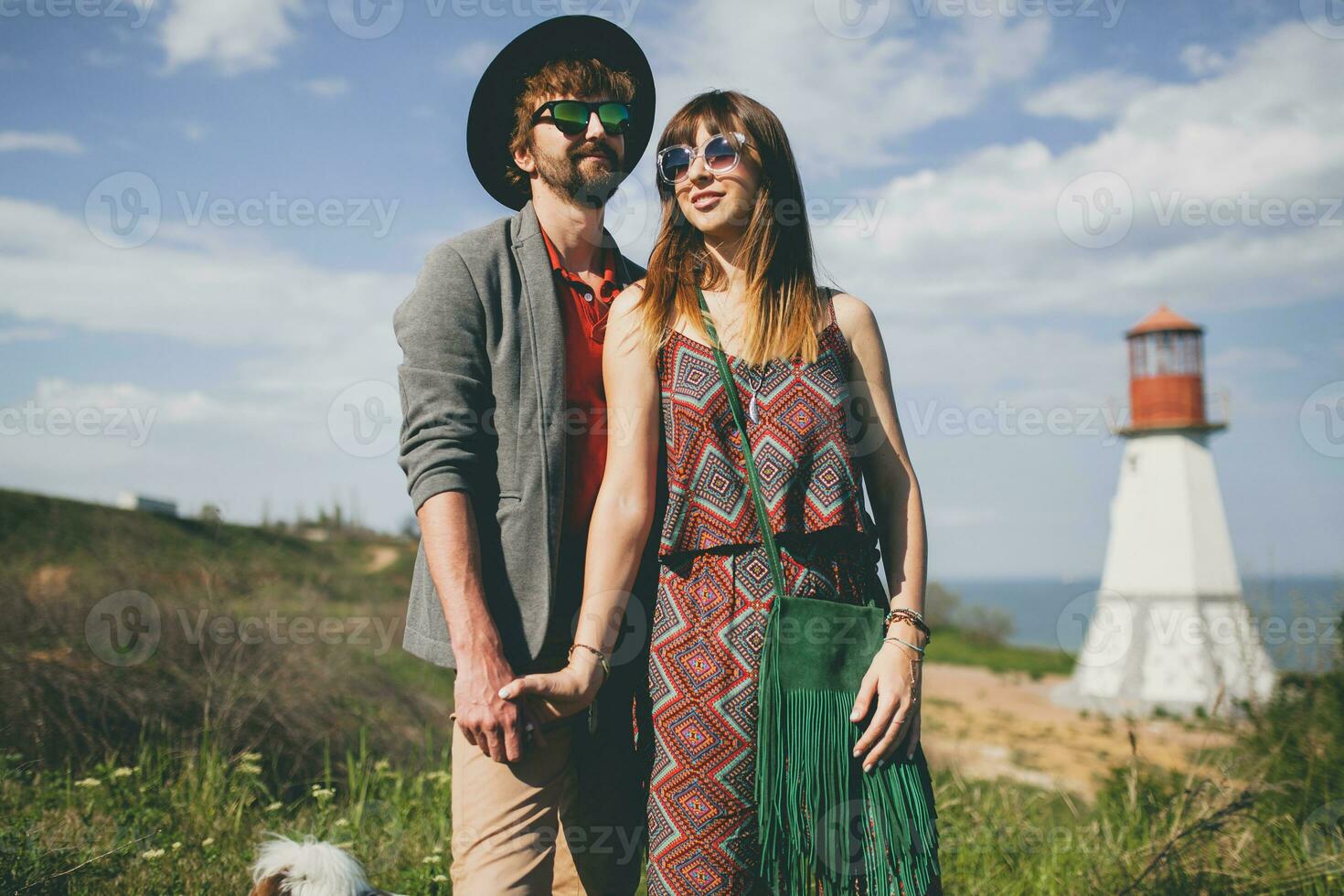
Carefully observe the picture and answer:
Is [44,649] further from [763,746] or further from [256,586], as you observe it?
[763,746]

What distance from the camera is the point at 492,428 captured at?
2273 mm

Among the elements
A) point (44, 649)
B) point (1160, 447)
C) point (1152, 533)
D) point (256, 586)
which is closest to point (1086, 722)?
point (1152, 533)

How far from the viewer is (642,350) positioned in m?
2.21

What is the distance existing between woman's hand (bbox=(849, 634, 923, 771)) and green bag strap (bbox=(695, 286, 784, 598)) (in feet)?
0.89

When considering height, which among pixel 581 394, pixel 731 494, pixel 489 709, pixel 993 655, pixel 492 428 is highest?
pixel 581 394

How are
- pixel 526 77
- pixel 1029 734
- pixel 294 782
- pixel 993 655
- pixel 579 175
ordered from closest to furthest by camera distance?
pixel 579 175, pixel 526 77, pixel 294 782, pixel 1029 734, pixel 993 655

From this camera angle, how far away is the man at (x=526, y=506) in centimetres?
213

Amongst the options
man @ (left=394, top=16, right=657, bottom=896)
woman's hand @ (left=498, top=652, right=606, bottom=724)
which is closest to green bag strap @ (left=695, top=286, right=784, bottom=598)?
man @ (left=394, top=16, right=657, bottom=896)

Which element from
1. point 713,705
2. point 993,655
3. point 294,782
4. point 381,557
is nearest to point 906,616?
point 713,705

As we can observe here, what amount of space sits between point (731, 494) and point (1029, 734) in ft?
55.8

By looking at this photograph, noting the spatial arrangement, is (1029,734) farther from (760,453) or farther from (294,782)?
(760,453)

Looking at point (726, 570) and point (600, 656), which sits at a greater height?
point (726, 570)

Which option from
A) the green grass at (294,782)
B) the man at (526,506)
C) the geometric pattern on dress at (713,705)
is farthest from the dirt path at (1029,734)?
the geometric pattern on dress at (713,705)

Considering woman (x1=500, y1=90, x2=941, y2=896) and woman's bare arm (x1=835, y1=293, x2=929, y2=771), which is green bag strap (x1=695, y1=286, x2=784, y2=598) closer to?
woman (x1=500, y1=90, x2=941, y2=896)
